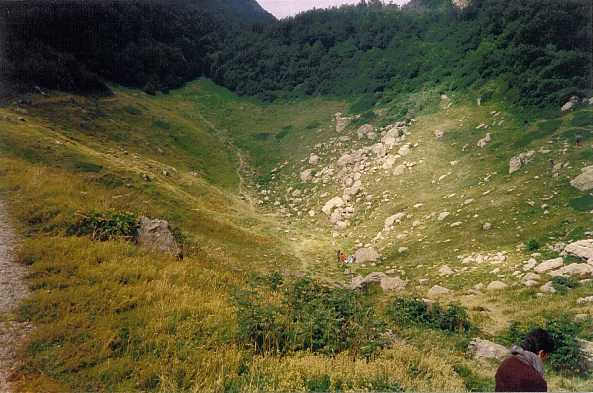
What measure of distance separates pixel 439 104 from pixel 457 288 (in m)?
23.7

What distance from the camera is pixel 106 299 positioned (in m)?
7.07

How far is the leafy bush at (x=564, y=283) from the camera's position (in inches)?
420

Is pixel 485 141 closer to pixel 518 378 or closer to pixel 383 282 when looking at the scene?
pixel 383 282

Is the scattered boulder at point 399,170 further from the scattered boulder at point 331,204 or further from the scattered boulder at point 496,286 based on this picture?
the scattered boulder at point 496,286

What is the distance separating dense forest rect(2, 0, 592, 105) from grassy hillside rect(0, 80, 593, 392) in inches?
155

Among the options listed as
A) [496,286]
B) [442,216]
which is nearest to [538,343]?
[496,286]

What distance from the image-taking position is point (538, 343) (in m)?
6.48

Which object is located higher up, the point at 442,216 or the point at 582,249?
the point at 582,249

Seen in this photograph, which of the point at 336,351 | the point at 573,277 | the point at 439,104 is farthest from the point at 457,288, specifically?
the point at 439,104

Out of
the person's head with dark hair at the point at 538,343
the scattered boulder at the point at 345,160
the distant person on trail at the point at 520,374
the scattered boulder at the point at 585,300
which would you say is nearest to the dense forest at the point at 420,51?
the scattered boulder at the point at 345,160

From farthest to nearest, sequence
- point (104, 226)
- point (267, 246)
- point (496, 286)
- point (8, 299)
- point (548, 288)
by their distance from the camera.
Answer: point (267, 246) → point (496, 286) → point (548, 288) → point (104, 226) → point (8, 299)

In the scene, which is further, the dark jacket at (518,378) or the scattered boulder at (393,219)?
the scattered boulder at (393,219)

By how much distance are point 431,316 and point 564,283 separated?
15.5ft

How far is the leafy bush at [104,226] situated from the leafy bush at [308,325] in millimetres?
5108
